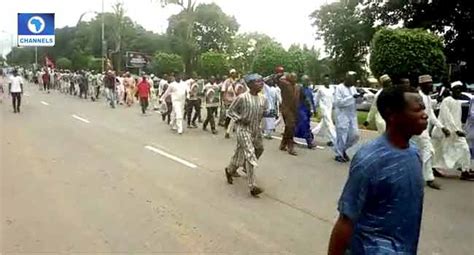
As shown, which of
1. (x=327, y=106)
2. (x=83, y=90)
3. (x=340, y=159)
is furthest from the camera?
(x=83, y=90)

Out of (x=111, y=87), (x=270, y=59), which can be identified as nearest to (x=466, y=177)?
(x=111, y=87)

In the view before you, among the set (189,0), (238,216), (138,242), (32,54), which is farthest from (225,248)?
(32,54)

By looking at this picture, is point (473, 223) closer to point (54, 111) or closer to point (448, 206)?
point (448, 206)

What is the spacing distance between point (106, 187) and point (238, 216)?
235cm

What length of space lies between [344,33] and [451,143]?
26.0 metres

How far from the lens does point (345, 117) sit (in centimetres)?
1155

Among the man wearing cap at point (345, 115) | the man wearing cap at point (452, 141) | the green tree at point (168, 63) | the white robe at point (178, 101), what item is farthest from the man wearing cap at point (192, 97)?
the green tree at point (168, 63)

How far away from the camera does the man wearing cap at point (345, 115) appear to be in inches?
453

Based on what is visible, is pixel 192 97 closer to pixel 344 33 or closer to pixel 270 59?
pixel 270 59

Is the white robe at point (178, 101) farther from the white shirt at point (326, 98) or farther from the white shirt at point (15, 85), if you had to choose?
the white shirt at point (15, 85)

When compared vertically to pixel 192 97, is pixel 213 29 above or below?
above

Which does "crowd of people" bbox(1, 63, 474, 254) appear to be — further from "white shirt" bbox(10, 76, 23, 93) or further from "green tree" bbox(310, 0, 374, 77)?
"green tree" bbox(310, 0, 374, 77)

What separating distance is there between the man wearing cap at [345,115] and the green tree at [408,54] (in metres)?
10.5

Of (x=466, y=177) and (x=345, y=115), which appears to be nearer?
(x=466, y=177)
